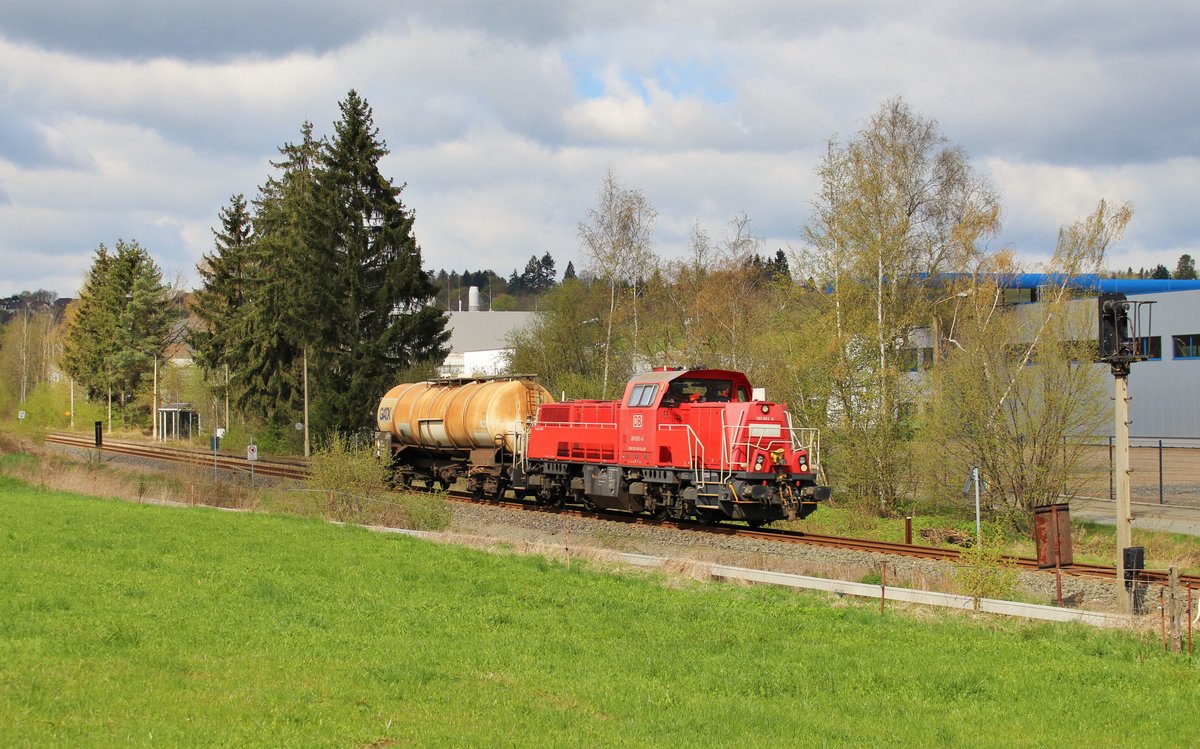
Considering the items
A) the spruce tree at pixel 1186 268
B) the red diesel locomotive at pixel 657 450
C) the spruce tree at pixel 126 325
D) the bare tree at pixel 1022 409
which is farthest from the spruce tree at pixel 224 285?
the spruce tree at pixel 1186 268

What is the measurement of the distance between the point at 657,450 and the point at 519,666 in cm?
1376

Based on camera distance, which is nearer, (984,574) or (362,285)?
(984,574)

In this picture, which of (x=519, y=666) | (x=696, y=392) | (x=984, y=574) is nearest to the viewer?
(x=519, y=666)

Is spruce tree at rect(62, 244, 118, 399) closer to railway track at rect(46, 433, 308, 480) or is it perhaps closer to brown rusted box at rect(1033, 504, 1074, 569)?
railway track at rect(46, 433, 308, 480)

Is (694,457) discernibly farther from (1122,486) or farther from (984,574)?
(1122,486)

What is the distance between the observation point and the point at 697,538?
74.1ft

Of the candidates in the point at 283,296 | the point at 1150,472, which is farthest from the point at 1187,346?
the point at 283,296

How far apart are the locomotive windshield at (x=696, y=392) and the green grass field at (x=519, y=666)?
27.2ft

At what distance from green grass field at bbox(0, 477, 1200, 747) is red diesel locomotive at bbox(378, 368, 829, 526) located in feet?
21.3

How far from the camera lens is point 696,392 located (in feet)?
79.7

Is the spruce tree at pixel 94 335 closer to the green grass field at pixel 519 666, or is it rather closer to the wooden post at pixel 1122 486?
the green grass field at pixel 519 666

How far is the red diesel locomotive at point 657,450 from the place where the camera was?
2234 cm

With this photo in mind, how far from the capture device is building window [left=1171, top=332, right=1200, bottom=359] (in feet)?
166

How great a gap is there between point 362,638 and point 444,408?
20.5 m
